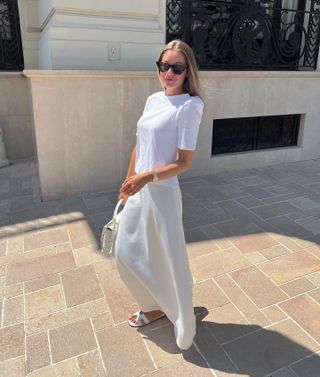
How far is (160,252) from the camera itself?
6.85 feet

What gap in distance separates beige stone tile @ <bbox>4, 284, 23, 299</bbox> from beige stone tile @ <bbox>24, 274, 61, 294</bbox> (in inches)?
1.5

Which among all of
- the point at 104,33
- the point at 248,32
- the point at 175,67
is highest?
the point at 248,32

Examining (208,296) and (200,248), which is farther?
(200,248)

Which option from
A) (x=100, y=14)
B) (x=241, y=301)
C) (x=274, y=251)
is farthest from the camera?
(x=100, y=14)

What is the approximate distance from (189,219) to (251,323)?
172 cm

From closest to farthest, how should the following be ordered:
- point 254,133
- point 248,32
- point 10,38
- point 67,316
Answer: point 67,316, point 248,32, point 254,133, point 10,38

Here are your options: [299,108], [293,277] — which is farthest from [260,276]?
[299,108]

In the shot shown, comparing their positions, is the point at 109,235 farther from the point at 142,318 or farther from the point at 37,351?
the point at 37,351

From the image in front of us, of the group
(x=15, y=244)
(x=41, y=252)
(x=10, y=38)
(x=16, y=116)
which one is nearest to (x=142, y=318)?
(x=41, y=252)

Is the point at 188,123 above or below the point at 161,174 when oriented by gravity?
above

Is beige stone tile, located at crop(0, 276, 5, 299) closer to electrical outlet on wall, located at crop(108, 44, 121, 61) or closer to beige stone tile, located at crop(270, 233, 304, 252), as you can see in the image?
beige stone tile, located at crop(270, 233, 304, 252)

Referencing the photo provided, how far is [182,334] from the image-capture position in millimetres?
2076

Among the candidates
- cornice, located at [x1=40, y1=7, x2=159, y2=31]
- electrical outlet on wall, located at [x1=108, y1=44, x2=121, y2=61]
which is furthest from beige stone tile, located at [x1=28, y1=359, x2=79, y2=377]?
cornice, located at [x1=40, y1=7, x2=159, y2=31]

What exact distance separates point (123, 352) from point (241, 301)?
98cm
